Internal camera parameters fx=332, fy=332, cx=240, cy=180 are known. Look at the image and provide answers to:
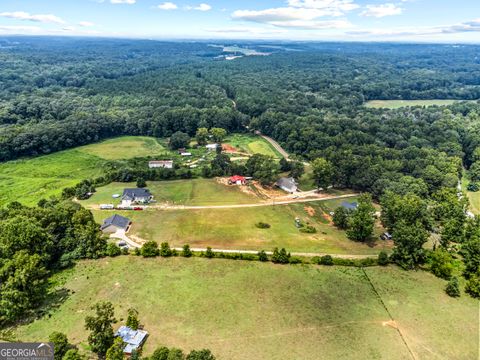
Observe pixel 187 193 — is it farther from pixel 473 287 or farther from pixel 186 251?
pixel 473 287

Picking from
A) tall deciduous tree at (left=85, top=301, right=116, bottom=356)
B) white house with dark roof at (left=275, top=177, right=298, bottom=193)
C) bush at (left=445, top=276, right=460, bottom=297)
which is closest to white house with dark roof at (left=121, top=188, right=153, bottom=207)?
white house with dark roof at (left=275, top=177, right=298, bottom=193)

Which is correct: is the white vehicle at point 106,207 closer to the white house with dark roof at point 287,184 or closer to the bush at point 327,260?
the white house with dark roof at point 287,184

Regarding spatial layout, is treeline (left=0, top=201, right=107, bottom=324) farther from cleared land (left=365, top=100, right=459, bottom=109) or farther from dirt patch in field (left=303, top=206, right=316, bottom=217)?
cleared land (left=365, top=100, right=459, bottom=109)

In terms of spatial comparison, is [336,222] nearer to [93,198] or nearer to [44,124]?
[93,198]

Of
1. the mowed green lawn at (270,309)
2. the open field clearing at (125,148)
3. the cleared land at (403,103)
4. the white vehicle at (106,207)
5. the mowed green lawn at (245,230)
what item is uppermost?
the cleared land at (403,103)

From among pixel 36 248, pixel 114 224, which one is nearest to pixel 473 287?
pixel 114 224

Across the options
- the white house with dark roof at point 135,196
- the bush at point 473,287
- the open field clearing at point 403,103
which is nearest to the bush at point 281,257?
the bush at point 473,287
